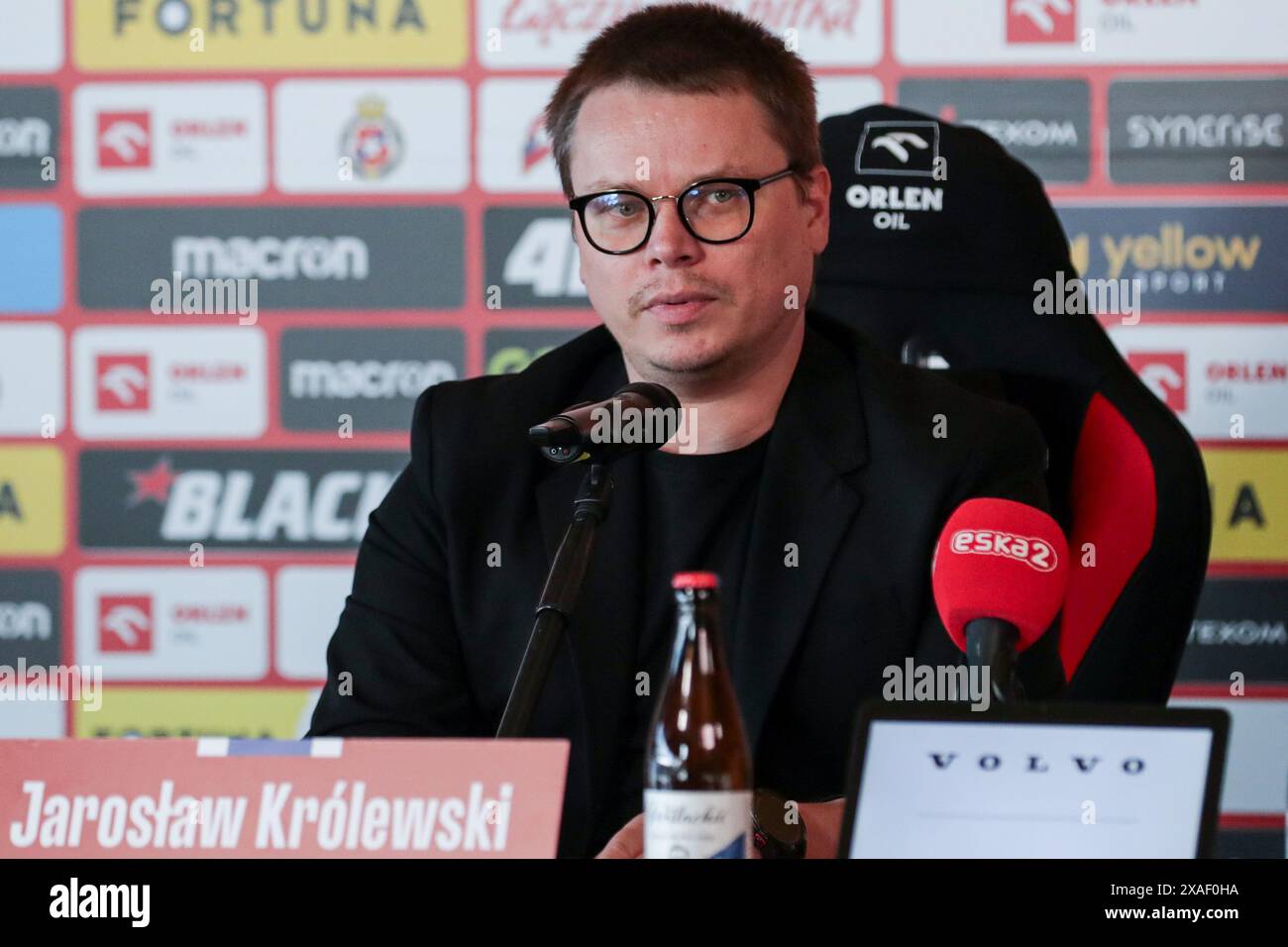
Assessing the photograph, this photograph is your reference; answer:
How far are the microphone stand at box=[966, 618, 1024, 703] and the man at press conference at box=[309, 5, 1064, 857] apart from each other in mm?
544

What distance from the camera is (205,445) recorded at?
9.55ft

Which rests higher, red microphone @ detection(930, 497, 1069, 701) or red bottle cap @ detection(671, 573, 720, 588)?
red bottle cap @ detection(671, 573, 720, 588)

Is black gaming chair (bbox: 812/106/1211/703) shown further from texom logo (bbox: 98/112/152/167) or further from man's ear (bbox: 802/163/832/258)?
texom logo (bbox: 98/112/152/167)

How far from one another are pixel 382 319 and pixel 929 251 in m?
1.33

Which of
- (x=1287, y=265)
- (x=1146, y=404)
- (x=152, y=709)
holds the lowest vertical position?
(x=152, y=709)

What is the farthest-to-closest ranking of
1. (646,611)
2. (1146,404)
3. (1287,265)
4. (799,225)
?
(1287,265) < (1146,404) < (799,225) < (646,611)

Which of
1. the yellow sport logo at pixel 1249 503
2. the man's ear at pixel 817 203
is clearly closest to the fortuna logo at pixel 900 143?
the man's ear at pixel 817 203

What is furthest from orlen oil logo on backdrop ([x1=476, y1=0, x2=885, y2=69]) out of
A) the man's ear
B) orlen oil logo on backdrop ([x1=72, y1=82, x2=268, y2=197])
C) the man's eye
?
the man's eye

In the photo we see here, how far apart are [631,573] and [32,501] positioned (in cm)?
178

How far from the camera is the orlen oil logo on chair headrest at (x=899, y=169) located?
6.17ft

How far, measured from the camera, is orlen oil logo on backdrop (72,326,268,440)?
2.91 metres
